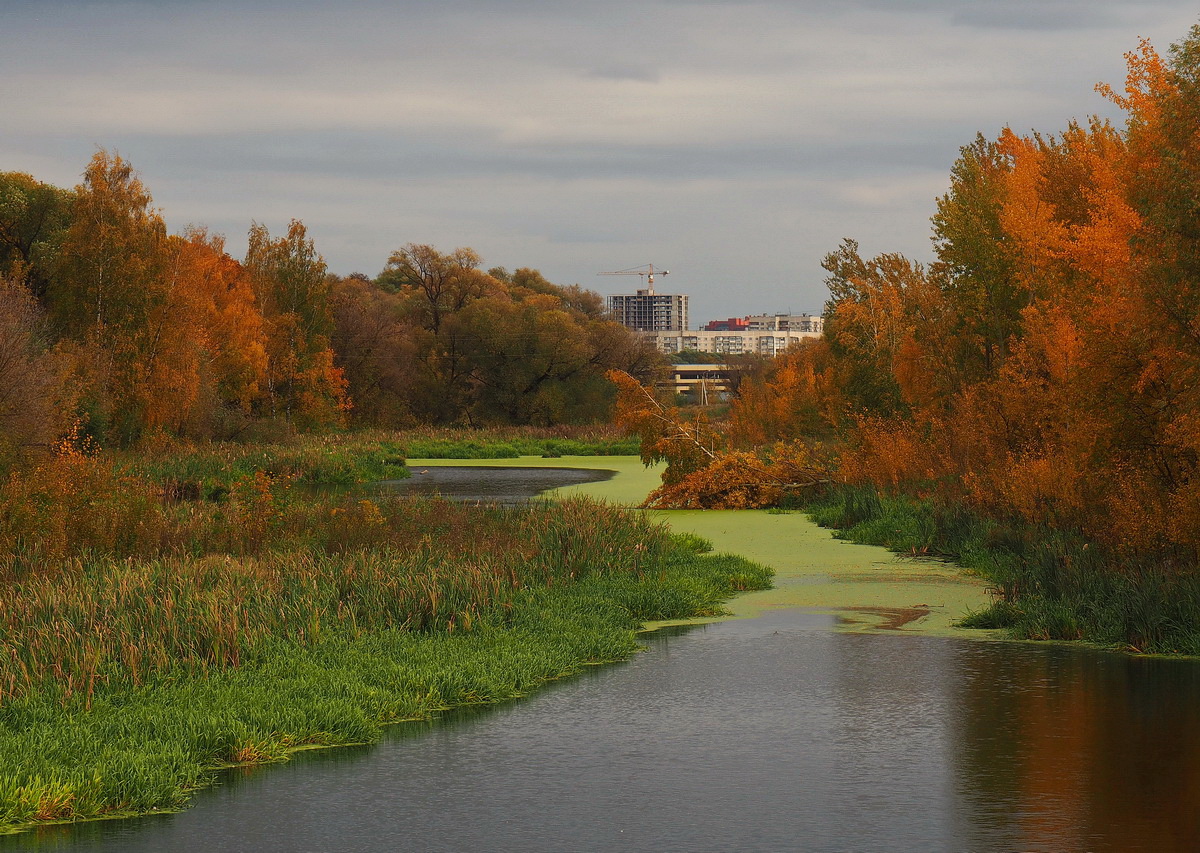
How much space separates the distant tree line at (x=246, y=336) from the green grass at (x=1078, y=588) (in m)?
14.6

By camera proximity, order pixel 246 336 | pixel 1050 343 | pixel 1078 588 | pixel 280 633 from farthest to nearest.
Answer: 1. pixel 246 336
2. pixel 1050 343
3. pixel 1078 588
4. pixel 280 633

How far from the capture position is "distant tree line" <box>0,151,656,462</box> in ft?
123

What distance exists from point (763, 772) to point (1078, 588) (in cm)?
716

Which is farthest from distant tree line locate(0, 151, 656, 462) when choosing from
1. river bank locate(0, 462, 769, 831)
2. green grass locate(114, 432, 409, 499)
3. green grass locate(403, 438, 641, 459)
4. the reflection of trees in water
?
the reflection of trees in water

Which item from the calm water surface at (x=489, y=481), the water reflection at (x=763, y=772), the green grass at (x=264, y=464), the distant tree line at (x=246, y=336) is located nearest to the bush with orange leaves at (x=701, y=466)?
the calm water surface at (x=489, y=481)

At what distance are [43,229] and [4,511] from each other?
36.3m

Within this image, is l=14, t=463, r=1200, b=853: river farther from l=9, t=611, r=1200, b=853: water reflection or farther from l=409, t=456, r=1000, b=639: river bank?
l=409, t=456, r=1000, b=639: river bank

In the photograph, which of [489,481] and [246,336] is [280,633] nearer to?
[489,481]

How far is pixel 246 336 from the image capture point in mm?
52844

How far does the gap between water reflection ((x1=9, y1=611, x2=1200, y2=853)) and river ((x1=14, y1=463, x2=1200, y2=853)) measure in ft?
0.07

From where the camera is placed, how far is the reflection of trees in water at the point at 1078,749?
7.16 metres

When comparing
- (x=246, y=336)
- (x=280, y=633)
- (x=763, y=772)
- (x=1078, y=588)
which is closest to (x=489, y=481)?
(x=246, y=336)

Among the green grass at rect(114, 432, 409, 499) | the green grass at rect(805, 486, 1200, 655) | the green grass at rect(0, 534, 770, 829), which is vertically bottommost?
the green grass at rect(0, 534, 770, 829)


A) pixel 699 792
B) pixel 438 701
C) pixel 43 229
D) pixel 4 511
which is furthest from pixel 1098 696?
pixel 43 229
